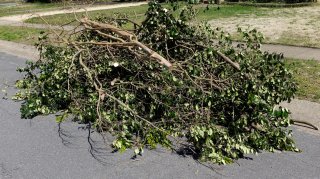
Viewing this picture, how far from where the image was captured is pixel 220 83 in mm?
5602

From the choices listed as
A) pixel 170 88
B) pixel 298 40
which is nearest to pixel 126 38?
pixel 170 88

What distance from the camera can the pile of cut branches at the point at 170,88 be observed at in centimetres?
498

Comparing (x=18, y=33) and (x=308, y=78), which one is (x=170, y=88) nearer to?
(x=308, y=78)

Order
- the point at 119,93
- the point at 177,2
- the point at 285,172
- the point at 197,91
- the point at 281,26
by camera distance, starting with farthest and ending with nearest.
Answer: the point at 281,26
the point at 177,2
the point at 119,93
the point at 197,91
the point at 285,172

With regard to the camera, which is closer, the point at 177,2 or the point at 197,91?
the point at 197,91

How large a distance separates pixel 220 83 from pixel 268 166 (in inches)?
55.4

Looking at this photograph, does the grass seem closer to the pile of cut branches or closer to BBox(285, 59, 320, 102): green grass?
BBox(285, 59, 320, 102): green grass

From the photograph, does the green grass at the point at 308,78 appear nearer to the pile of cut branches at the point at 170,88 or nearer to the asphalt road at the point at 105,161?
the pile of cut branches at the point at 170,88

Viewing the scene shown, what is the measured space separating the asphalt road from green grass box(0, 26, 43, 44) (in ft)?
31.3

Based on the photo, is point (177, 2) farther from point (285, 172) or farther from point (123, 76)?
point (285, 172)

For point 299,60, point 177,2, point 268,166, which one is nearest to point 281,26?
point 299,60

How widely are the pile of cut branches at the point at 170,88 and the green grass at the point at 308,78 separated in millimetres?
1398

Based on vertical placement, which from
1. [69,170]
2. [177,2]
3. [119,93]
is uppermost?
[177,2]

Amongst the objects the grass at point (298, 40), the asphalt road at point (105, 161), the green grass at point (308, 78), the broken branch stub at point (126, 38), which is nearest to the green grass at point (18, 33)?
the grass at point (298, 40)
